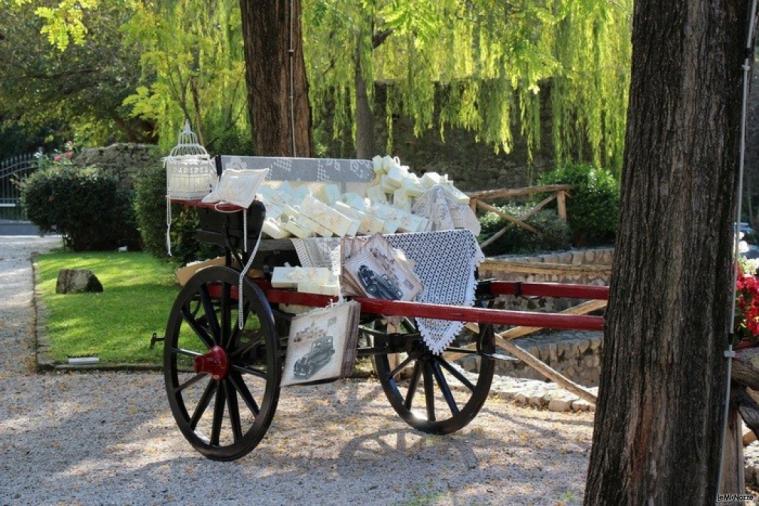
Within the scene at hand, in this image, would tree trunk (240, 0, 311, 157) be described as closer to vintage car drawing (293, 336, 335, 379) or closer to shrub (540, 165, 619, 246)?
vintage car drawing (293, 336, 335, 379)

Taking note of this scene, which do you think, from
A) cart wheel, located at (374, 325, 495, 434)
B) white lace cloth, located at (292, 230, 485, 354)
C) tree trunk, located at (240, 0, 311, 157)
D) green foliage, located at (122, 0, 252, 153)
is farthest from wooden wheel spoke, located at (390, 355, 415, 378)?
green foliage, located at (122, 0, 252, 153)

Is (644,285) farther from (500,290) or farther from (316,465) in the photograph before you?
(316,465)

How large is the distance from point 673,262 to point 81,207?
52.3 feet

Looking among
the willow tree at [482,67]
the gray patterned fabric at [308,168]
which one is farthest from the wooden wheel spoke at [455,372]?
the willow tree at [482,67]

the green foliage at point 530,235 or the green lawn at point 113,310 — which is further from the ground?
the green foliage at point 530,235

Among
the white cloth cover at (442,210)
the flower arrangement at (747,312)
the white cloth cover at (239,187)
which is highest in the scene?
the white cloth cover at (239,187)

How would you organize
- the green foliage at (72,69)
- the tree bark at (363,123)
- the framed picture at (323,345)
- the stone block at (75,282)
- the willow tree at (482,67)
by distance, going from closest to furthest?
the framed picture at (323,345)
the willow tree at (482,67)
the stone block at (75,282)
the tree bark at (363,123)
the green foliage at (72,69)

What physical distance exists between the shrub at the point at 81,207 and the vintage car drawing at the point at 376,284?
13484mm

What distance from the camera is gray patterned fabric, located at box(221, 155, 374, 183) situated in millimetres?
5938

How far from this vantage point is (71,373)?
8180mm

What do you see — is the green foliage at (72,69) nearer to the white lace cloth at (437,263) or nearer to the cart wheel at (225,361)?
the cart wheel at (225,361)

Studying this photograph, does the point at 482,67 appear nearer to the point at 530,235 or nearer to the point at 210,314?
the point at 530,235

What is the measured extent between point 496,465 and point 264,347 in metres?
1.32

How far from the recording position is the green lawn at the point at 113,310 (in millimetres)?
9070
